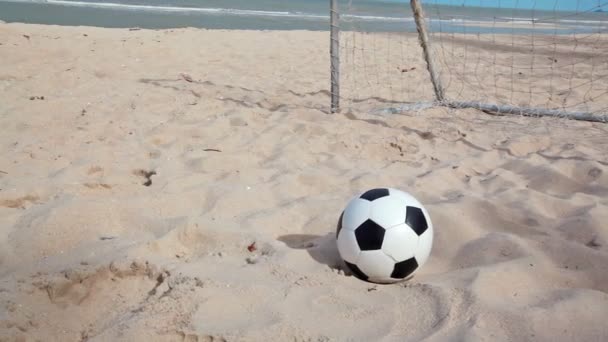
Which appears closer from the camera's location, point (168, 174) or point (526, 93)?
point (168, 174)

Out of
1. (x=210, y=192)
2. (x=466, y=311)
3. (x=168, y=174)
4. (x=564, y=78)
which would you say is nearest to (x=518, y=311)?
(x=466, y=311)

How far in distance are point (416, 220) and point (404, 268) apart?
224 millimetres

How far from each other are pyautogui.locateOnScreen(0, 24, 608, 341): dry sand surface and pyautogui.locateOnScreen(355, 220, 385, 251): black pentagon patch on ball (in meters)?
0.17

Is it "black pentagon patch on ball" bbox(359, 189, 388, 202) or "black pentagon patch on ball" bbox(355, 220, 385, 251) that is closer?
"black pentagon patch on ball" bbox(355, 220, 385, 251)

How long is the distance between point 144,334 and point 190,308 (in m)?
0.20

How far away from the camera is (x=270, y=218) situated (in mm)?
2836

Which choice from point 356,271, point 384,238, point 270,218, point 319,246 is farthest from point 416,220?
point 270,218

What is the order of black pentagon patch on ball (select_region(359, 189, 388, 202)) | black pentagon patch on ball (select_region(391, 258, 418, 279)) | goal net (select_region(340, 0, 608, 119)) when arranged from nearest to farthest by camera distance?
black pentagon patch on ball (select_region(391, 258, 418, 279)) → black pentagon patch on ball (select_region(359, 189, 388, 202)) → goal net (select_region(340, 0, 608, 119))

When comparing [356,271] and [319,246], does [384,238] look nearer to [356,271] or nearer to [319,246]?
[356,271]

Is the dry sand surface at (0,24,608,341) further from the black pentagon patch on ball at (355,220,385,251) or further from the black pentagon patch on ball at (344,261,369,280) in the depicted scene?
the black pentagon patch on ball at (355,220,385,251)

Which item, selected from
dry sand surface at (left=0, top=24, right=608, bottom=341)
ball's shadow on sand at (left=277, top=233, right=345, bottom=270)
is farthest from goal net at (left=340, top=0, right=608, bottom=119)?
ball's shadow on sand at (left=277, top=233, right=345, bottom=270)

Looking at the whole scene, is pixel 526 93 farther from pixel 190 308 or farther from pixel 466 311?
pixel 190 308

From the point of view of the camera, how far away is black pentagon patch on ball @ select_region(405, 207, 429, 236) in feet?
7.48

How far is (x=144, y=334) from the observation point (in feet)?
6.07
